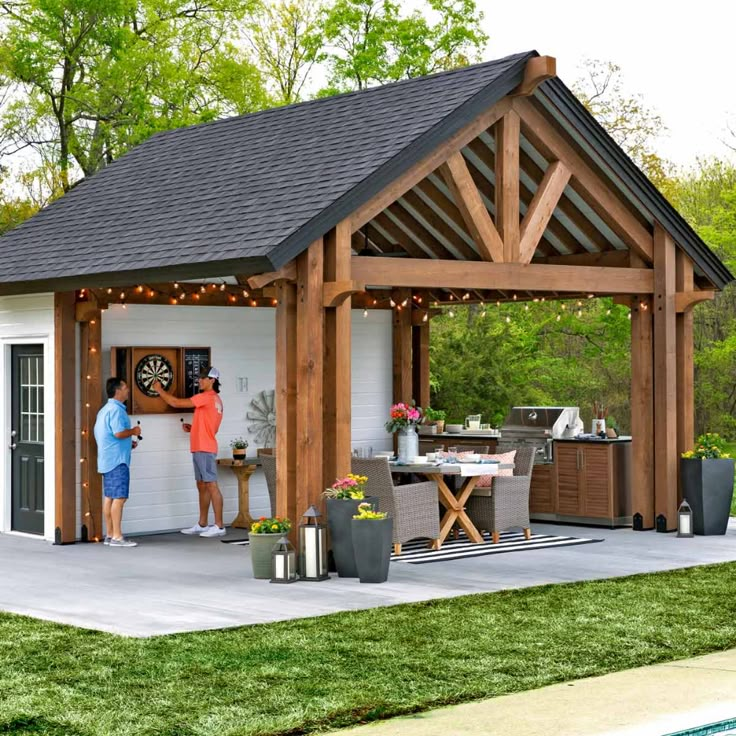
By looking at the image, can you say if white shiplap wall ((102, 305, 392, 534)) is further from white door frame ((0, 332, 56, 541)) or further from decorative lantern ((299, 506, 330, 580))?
decorative lantern ((299, 506, 330, 580))

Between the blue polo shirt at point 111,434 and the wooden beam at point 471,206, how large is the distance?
3647 mm

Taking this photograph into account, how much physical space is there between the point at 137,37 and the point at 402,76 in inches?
229

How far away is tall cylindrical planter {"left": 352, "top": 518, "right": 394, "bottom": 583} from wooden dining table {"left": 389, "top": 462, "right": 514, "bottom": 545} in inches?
71.2

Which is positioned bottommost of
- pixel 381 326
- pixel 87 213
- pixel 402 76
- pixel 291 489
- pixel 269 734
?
pixel 269 734

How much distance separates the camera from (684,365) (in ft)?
47.3

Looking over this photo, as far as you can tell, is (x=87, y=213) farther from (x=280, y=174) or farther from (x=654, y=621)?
(x=654, y=621)

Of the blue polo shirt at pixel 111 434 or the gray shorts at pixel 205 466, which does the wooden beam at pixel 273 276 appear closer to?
the blue polo shirt at pixel 111 434

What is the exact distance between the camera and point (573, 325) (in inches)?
1064

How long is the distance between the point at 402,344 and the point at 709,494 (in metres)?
4.22

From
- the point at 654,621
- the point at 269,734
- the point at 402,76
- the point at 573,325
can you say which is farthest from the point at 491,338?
the point at 269,734

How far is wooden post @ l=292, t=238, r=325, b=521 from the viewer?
1120cm

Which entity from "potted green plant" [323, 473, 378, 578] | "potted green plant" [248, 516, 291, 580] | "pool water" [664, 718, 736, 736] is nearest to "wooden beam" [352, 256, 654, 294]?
"potted green plant" [323, 473, 378, 578]

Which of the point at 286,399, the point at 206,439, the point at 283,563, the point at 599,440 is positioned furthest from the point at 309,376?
the point at 599,440

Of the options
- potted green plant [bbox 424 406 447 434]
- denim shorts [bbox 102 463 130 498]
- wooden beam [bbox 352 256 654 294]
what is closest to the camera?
wooden beam [bbox 352 256 654 294]
